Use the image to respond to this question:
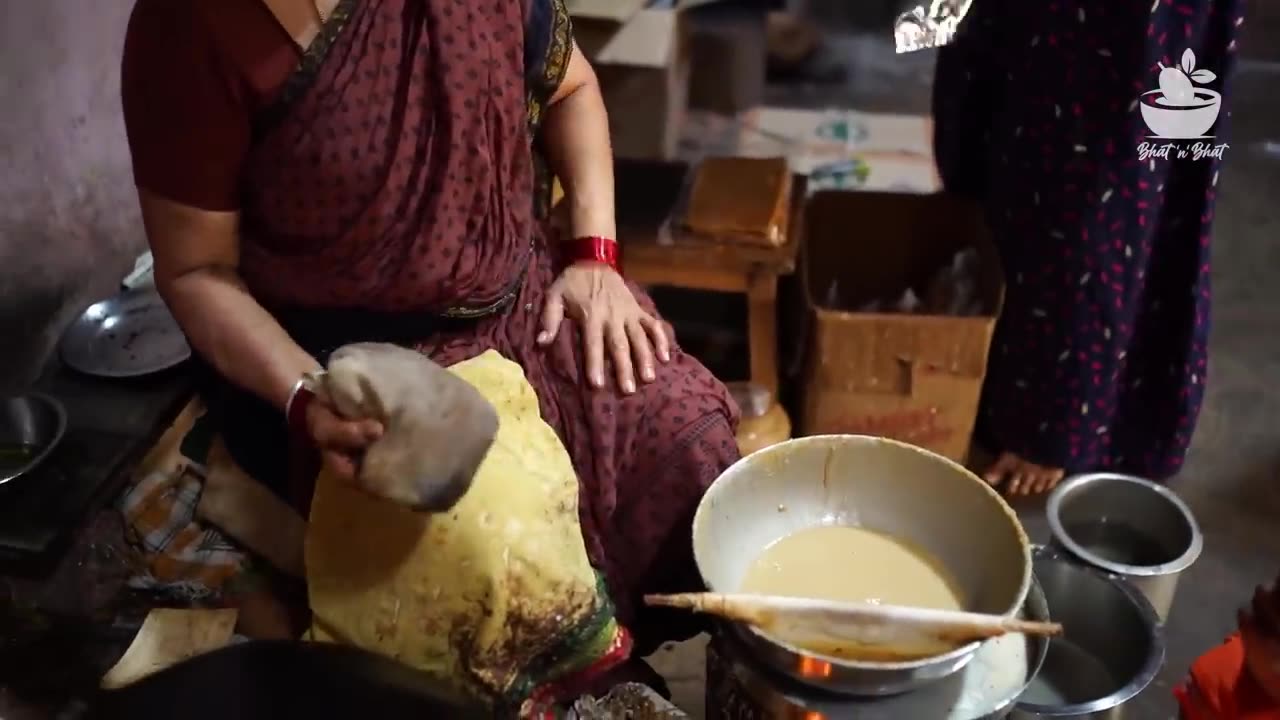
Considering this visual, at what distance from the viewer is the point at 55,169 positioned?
4.58 ft

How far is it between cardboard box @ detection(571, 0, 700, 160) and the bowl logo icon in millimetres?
946

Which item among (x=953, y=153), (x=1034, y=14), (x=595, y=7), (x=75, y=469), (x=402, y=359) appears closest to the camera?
(x=402, y=359)

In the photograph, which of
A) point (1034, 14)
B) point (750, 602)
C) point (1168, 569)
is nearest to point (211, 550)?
point (750, 602)

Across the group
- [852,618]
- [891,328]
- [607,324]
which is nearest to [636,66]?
[891,328]

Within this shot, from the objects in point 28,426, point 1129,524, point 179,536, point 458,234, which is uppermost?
point 458,234

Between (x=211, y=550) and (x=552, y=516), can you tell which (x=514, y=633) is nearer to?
(x=552, y=516)

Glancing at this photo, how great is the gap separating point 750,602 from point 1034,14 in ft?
3.17

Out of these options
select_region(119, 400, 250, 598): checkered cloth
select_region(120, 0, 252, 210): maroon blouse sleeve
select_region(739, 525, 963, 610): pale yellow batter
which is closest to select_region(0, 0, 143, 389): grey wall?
select_region(119, 400, 250, 598): checkered cloth

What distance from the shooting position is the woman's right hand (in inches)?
37.2

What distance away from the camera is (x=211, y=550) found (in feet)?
4.04

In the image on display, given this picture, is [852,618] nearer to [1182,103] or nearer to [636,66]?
[1182,103]

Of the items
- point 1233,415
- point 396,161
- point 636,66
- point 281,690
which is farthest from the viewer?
point 636,66

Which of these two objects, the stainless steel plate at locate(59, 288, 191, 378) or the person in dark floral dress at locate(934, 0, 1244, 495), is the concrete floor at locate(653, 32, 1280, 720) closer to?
the person in dark floral dress at locate(934, 0, 1244, 495)

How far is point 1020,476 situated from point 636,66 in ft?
3.51
